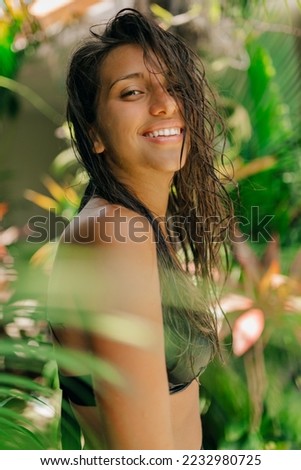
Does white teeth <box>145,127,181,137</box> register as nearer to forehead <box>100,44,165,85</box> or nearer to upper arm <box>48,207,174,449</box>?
forehead <box>100,44,165,85</box>

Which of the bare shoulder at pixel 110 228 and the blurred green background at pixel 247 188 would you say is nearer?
the bare shoulder at pixel 110 228

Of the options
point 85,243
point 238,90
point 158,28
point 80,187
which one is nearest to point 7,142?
point 80,187

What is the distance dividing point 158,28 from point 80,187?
1.81 meters

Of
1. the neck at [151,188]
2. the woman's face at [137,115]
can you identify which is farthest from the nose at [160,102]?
the neck at [151,188]

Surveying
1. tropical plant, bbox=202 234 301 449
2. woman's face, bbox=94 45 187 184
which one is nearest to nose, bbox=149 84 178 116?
woman's face, bbox=94 45 187 184

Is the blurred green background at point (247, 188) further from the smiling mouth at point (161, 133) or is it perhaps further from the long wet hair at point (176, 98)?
the smiling mouth at point (161, 133)

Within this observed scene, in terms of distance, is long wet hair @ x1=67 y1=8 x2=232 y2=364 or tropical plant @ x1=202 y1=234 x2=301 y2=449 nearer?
long wet hair @ x1=67 y1=8 x2=232 y2=364

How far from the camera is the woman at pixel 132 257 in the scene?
Answer: 1291 millimetres

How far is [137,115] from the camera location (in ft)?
4.99

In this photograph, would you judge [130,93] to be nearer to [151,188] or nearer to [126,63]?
[126,63]

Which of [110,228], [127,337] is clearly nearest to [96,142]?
[110,228]

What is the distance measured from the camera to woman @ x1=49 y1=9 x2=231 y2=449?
129 centimetres

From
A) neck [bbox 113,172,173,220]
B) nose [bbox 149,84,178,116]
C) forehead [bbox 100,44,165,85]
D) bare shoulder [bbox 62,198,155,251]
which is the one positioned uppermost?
forehead [bbox 100,44,165,85]

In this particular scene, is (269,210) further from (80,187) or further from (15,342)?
(15,342)
